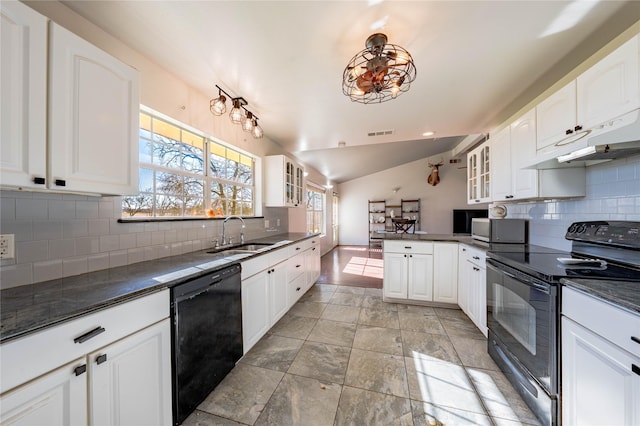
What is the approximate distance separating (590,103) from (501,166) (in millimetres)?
1099

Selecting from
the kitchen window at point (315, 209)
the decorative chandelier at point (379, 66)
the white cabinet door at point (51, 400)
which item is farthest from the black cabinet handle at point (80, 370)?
the kitchen window at point (315, 209)

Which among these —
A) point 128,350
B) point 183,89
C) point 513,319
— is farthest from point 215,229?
point 513,319

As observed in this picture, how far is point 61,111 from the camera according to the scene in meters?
1.05

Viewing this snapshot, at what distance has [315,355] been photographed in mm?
1957

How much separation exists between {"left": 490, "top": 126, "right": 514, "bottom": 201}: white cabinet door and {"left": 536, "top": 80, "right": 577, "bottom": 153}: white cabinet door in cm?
49

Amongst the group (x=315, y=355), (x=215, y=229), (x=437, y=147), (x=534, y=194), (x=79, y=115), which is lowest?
(x=315, y=355)

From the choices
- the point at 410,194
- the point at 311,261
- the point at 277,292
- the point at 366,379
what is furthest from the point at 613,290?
the point at 410,194

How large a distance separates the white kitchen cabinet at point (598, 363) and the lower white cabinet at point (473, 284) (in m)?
0.98

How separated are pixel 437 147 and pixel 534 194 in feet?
16.5

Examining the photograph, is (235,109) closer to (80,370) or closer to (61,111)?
(61,111)

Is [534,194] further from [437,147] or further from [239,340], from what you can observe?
[437,147]

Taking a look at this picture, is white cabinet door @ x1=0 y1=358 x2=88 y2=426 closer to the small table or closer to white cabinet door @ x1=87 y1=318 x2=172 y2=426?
white cabinet door @ x1=87 y1=318 x2=172 y2=426

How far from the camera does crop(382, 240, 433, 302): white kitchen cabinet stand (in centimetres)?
294

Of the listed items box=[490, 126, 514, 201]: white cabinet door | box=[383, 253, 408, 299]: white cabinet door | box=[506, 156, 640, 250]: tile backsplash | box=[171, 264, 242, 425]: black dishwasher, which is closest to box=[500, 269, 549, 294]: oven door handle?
box=[506, 156, 640, 250]: tile backsplash
